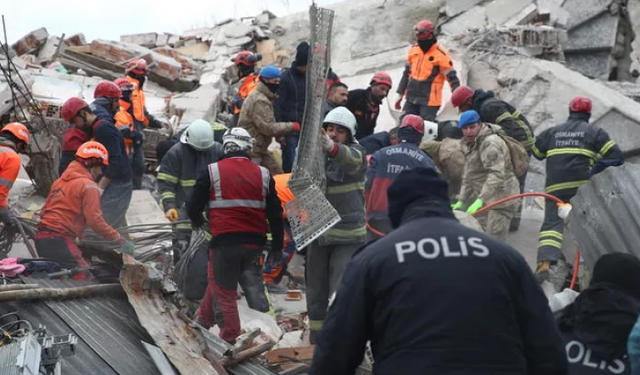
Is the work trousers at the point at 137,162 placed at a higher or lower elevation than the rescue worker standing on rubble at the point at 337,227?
lower

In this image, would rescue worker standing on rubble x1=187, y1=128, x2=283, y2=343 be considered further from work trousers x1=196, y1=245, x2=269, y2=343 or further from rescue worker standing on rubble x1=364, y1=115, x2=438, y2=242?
rescue worker standing on rubble x1=364, y1=115, x2=438, y2=242

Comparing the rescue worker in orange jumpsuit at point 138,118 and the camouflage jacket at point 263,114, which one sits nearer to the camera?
the camouflage jacket at point 263,114

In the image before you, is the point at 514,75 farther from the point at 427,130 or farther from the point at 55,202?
the point at 55,202

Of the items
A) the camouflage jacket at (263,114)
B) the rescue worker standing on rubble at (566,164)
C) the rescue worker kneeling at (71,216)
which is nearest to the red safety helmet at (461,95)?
the rescue worker standing on rubble at (566,164)

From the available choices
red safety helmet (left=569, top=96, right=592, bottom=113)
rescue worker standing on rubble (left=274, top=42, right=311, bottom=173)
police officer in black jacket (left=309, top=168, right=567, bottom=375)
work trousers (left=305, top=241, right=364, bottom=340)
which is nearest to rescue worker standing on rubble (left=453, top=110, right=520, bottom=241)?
red safety helmet (left=569, top=96, right=592, bottom=113)

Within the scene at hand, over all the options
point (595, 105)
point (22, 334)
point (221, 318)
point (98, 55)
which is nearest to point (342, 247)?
point (221, 318)

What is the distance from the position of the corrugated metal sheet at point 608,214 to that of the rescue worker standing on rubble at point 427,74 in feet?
13.7

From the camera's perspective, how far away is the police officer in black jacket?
3.36 m

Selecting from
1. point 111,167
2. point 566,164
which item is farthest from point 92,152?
point 566,164

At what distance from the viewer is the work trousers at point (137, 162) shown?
10.7m

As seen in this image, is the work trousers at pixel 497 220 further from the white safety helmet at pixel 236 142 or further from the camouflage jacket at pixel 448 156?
the white safety helmet at pixel 236 142

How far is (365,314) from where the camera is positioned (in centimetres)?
352

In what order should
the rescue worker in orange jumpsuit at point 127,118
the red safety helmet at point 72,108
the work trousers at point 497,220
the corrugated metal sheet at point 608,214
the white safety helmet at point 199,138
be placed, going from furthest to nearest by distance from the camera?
the rescue worker in orange jumpsuit at point 127,118, the work trousers at point 497,220, the red safety helmet at point 72,108, the white safety helmet at point 199,138, the corrugated metal sheet at point 608,214

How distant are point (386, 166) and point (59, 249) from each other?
2795 millimetres
